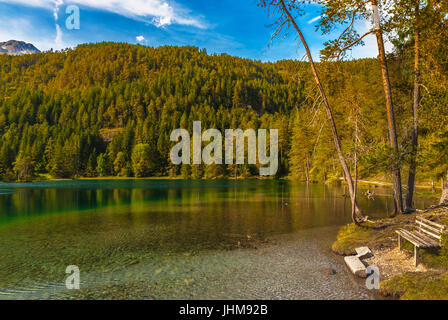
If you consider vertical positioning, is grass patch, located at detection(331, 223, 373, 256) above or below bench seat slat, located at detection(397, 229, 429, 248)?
below

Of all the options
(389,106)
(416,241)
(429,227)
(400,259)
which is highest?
(389,106)

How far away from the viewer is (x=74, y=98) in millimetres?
190500

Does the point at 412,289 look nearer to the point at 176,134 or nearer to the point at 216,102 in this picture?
the point at 176,134

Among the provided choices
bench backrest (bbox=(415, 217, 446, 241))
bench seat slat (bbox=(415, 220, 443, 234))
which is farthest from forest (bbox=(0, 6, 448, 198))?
bench backrest (bbox=(415, 217, 446, 241))

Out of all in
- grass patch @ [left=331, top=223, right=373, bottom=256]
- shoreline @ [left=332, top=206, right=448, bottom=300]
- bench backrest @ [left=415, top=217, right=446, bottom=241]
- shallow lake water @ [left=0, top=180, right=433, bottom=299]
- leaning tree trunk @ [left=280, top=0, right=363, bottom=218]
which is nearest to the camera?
shoreline @ [left=332, top=206, right=448, bottom=300]

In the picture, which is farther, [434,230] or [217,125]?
[217,125]

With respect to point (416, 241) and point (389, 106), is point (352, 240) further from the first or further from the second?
point (389, 106)

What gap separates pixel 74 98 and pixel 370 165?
21240cm

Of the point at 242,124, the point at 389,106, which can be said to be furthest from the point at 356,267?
the point at 242,124

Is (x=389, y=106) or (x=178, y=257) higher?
(x=389, y=106)

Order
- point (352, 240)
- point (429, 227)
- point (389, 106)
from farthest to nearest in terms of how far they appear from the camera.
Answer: point (389, 106)
point (352, 240)
point (429, 227)

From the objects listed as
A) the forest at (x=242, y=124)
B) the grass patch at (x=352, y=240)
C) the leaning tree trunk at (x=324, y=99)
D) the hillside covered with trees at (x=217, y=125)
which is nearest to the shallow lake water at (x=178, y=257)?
the grass patch at (x=352, y=240)

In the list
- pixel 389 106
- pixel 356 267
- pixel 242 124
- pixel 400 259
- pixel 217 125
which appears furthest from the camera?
pixel 217 125

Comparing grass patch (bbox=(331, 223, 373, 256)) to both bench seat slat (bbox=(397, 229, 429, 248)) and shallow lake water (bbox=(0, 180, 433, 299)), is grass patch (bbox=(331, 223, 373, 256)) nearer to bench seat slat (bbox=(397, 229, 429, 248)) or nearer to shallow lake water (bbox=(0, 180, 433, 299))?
shallow lake water (bbox=(0, 180, 433, 299))
